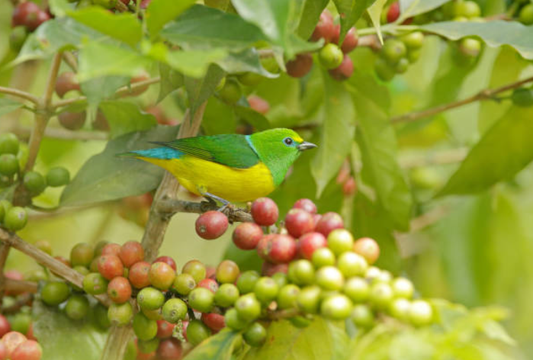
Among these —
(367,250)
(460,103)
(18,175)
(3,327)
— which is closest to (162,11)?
(367,250)

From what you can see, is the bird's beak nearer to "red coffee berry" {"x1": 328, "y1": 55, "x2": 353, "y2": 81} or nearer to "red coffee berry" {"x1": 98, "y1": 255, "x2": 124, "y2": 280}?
"red coffee berry" {"x1": 328, "y1": 55, "x2": 353, "y2": 81}

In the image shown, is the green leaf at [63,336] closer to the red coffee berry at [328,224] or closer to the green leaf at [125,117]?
the green leaf at [125,117]

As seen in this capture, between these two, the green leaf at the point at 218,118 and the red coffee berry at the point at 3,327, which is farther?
the green leaf at the point at 218,118

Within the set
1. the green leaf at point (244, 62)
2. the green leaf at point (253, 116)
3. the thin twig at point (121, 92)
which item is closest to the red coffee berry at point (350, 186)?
the green leaf at point (253, 116)

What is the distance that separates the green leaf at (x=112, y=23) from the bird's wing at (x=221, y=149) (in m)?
0.72

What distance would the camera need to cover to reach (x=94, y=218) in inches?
173

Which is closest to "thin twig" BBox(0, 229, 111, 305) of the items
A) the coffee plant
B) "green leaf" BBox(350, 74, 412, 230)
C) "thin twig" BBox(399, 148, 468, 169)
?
the coffee plant

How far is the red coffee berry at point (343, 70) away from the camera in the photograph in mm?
2229

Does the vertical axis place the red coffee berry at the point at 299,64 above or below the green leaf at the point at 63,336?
above

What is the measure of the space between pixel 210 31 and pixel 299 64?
0.81 meters

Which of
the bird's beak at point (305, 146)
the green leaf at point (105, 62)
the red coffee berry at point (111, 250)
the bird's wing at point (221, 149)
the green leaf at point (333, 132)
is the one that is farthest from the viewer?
the bird's beak at point (305, 146)

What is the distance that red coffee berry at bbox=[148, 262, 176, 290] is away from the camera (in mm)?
1616

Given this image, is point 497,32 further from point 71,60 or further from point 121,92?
point 71,60

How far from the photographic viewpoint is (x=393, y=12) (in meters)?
2.32
